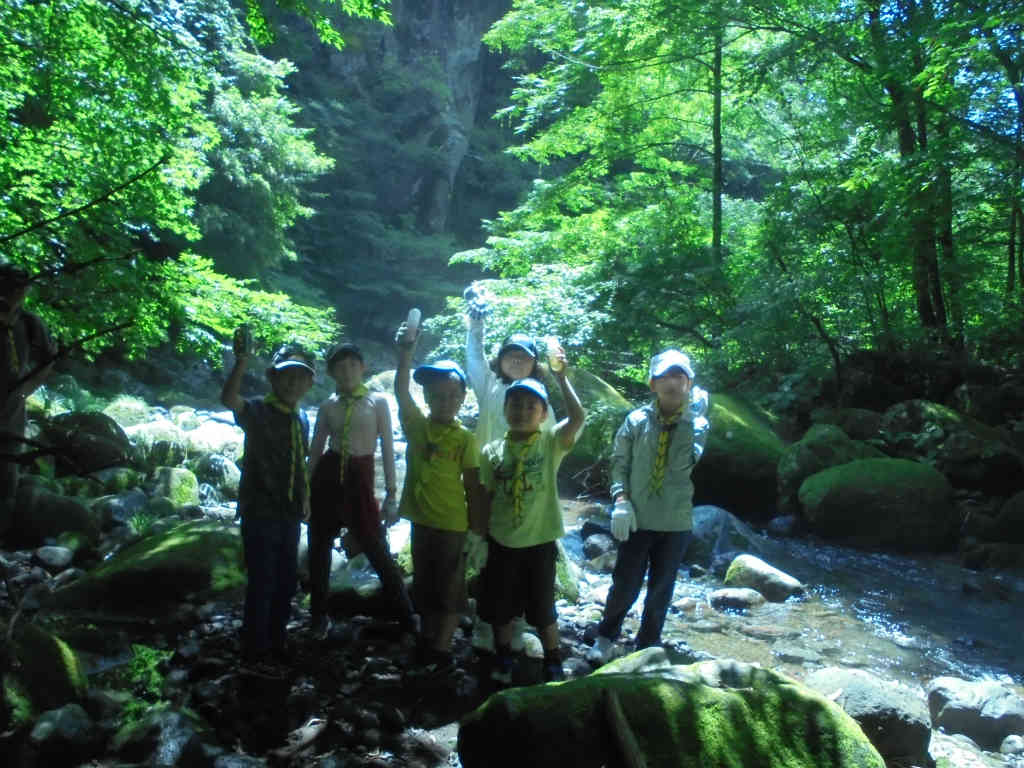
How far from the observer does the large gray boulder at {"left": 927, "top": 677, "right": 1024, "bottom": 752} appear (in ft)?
13.7

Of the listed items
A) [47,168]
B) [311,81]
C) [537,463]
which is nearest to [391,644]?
[537,463]

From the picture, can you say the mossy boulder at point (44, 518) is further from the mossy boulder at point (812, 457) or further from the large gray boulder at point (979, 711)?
the mossy boulder at point (812, 457)

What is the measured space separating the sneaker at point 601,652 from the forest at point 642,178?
3.49 meters

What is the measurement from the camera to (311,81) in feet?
94.0

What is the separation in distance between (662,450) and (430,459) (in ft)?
4.15

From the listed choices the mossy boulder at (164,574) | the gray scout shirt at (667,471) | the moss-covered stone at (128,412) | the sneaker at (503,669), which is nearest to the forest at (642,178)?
the mossy boulder at (164,574)

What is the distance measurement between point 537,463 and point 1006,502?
7.62 m

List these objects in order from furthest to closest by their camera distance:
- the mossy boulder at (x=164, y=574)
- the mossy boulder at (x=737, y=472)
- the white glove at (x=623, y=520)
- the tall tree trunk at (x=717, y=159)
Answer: the tall tree trunk at (x=717, y=159) < the mossy boulder at (x=737, y=472) < the mossy boulder at (x=164, y=574) < the white glove at (x=623, y=520)

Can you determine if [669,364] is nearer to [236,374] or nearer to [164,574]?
[236,374]

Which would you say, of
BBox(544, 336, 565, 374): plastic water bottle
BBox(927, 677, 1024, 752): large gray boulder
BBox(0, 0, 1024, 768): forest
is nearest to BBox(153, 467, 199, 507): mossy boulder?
BBox(0, 0, 1024, 768): forest

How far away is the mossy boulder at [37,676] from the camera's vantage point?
10.2ft

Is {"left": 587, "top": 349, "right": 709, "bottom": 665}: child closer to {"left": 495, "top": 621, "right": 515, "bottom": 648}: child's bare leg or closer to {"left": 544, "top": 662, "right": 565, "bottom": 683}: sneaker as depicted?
{"left": 544, "top": 662, "right": 565, "bottom": 683}: sneaker

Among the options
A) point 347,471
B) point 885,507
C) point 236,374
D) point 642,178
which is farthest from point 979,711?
point 642,178

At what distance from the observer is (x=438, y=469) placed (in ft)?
13.6
